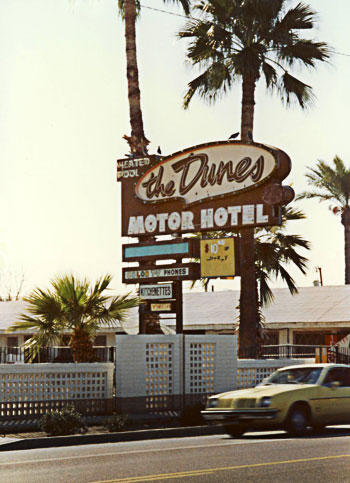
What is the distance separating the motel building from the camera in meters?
37.5

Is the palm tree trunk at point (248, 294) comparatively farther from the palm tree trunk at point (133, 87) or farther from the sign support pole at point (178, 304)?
the sign support pole at point (178, 304)

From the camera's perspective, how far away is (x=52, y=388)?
21250 millimetres

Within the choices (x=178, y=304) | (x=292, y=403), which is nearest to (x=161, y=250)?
(x=178, y=304)

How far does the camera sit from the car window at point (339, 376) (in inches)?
733

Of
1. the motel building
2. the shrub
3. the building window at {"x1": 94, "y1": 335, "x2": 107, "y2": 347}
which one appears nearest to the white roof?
the motel building

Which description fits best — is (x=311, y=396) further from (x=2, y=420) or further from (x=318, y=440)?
(x=2, y=420)

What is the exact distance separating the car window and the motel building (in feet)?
52.8

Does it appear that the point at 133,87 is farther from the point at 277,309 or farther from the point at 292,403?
the point at 277,309

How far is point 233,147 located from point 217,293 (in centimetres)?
2185

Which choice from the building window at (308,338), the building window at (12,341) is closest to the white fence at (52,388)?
the building window at (308,338)

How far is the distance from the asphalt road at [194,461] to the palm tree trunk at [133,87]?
498 inches

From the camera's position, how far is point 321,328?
38.5 meters

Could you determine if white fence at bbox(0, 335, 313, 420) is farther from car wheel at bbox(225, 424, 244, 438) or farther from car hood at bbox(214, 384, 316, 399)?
car wheel at bbox(225, 424, 244, 438)

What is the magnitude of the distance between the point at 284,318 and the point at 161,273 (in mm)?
14068
